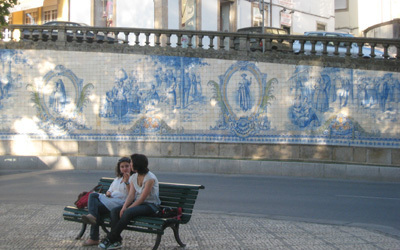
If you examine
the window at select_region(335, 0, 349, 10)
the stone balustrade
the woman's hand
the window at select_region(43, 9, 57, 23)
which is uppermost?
the window at select_region(335, 0, 349, 10)

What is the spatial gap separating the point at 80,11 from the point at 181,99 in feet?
44.3

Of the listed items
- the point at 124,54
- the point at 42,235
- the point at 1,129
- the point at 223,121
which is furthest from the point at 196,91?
the point at 42,235

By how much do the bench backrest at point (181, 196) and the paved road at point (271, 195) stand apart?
2.94 metres

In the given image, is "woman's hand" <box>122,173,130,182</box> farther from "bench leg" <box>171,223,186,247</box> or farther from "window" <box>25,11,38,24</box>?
"window" <box>25,11,38,24</box>

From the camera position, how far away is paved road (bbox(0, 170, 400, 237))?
10406 millimetres

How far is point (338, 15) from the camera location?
144ft

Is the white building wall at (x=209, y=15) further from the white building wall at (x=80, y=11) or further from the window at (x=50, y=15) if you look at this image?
the window at (x=50, y=15)

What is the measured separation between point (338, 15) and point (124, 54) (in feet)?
92.5

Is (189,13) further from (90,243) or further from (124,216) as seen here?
(124,216)

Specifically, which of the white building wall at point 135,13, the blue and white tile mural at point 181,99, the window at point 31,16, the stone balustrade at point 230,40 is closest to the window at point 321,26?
the white building wall at point 135,13

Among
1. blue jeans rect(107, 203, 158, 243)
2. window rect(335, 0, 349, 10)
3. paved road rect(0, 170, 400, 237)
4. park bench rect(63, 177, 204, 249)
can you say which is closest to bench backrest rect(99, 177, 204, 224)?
park bench rect(63, 177, 204, 249)

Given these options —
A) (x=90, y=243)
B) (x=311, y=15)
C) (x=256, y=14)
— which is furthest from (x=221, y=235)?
(x=311, y=15)

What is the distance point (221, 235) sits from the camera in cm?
806

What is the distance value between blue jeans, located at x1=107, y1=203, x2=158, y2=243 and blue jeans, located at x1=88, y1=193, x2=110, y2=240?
11.7 inches
